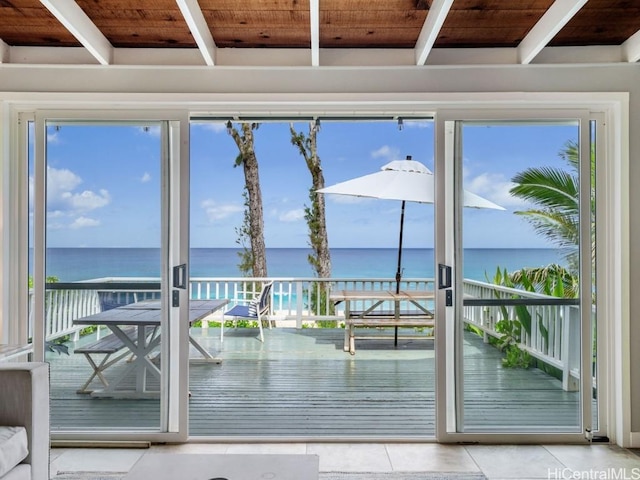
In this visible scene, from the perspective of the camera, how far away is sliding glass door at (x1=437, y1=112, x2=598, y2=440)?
10.2ft

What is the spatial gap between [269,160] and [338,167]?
181cm

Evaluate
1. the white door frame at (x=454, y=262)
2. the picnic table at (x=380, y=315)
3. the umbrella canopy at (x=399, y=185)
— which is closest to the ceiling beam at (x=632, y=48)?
the white door frame at (x=454, y=262)

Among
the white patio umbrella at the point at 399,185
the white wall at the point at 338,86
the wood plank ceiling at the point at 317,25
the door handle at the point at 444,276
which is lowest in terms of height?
the door handle at the point at 444,276

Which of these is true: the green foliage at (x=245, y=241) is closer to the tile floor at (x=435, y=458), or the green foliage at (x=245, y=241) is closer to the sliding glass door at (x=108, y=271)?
the sliding glass door at (x=108, y=271)

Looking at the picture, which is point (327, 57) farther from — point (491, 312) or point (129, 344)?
point (129, 344)

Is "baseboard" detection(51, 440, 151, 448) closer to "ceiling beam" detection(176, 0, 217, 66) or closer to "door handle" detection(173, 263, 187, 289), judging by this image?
"door handle" detection(173, 263, 187, 289)

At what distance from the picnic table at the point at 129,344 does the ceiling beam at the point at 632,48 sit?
3240 mm

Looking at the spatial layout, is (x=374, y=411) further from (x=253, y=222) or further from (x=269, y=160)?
(x=269, y=160)

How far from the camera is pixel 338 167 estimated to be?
43.0 feet

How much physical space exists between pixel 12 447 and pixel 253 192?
6.40 m

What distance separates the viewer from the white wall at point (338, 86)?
3039mm

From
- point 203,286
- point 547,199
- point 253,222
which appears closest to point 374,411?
point 547,199

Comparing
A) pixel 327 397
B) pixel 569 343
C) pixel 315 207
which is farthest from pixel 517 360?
pixel 315 207

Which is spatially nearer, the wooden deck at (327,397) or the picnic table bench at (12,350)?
the picnic table bench at (12,350)
